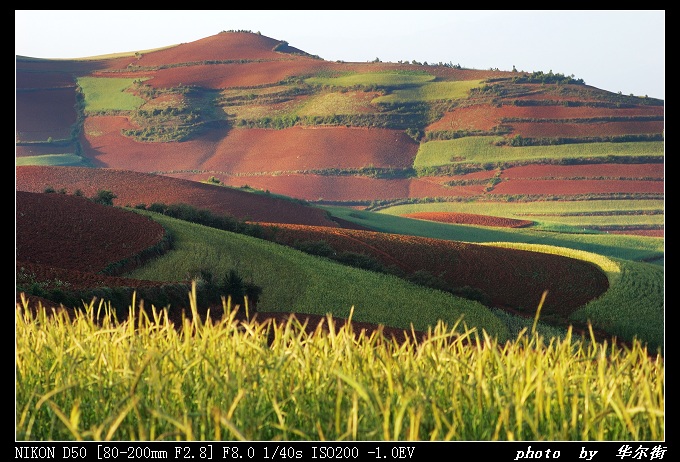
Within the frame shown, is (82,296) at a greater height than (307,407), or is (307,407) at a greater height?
(307,407)

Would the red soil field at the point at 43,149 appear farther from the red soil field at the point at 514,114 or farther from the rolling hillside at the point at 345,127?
the red soil field at the point at 514,114

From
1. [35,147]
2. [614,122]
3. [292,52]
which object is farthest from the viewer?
[292,52]

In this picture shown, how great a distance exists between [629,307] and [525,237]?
78.2ft

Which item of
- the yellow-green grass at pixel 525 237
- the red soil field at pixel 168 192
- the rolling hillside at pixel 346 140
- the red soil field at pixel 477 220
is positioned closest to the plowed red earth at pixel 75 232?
the red soil field at pixel 168 192

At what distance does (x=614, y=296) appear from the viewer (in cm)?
2416

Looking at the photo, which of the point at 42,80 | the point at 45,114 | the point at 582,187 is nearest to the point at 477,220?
the point at 582,187

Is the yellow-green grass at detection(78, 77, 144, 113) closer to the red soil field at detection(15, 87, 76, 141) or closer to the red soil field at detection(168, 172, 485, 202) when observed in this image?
the red soil field at detection(15, 87, 76, 141)

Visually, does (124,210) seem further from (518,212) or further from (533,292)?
(518,212)

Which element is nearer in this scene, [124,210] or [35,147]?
[124,210]

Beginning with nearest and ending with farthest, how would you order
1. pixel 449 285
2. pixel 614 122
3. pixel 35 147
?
pixel 449 285
pixel 614 122
pixel 35 147

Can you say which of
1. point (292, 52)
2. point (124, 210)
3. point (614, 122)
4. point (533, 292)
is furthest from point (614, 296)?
point (292, 52)

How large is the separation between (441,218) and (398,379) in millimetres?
54437

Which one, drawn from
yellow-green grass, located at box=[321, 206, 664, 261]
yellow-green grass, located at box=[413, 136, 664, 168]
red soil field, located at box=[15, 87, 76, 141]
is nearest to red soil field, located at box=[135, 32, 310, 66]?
red soil field, located at box=[15, 87, 76, 141]
